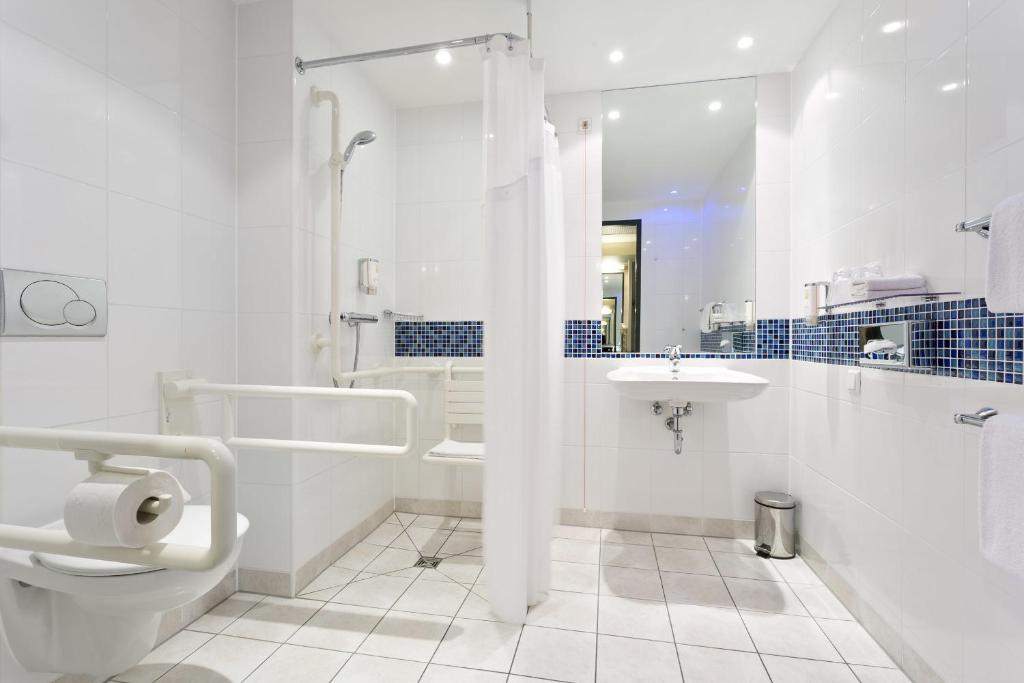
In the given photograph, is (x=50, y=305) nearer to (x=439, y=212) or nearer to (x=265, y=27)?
(x=265, y=27)

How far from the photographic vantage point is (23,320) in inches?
49.4

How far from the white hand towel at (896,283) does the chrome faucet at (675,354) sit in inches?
39.1

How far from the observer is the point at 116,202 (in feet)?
4.96

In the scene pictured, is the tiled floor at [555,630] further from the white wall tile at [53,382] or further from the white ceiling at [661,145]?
the white ceiling at [661,145]

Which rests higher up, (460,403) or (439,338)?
(439,338)

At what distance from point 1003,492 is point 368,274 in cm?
239

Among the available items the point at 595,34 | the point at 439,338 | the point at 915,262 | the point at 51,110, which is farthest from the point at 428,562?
the point at 595,34

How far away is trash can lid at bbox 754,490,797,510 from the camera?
2330 millimetres

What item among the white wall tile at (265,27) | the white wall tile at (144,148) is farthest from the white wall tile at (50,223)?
the white wall tile at (265,27)

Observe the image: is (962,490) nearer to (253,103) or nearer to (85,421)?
(85,421)

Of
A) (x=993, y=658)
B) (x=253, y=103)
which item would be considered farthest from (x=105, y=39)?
(x=993, y=658)

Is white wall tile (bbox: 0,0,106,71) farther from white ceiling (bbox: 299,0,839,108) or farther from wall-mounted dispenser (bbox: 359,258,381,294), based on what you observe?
wall-mounted dispenser (bbox: 359,258,381,294)

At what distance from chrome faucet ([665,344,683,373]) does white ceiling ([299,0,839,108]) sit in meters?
1.45

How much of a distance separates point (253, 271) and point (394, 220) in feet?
3.51
